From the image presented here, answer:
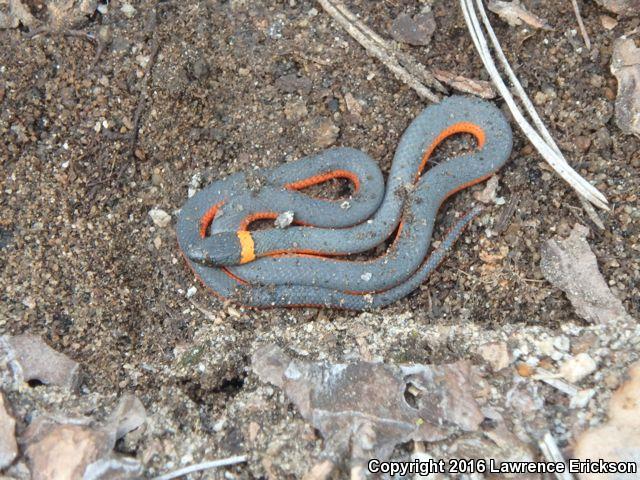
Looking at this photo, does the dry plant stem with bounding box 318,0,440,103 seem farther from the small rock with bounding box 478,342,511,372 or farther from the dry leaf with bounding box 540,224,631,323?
the small rock with bounding box 478,342,511,372

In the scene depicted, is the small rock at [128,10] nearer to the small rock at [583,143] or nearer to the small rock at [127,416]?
the small rock at [127,416]

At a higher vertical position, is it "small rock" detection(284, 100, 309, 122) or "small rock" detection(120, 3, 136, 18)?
"small rock" detection(120, 3, 136, 18)

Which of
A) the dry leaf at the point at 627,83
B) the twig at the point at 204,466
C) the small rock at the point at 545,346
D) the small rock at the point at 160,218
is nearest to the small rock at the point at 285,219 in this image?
the small rock at the point at 160,218

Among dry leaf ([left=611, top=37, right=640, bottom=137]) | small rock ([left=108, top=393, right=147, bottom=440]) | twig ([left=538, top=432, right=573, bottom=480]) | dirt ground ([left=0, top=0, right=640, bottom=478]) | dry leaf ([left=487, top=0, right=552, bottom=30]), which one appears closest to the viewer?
twig ([left=538, top=432, right=573, bottom=480])

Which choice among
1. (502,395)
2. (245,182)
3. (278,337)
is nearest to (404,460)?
(502,395)

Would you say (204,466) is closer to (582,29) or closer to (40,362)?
(40,362)

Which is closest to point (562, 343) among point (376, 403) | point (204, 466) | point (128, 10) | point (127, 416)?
point (376, 403)

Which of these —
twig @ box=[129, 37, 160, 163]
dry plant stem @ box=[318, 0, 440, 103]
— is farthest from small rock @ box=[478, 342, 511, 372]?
twig @ box=[129, 37, 160, 163]
